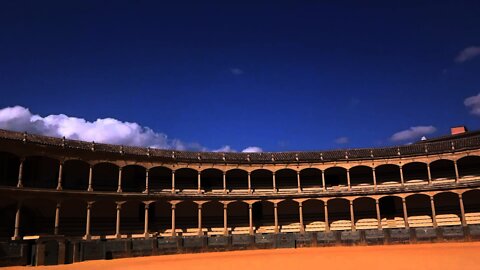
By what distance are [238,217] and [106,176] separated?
43.5 ft

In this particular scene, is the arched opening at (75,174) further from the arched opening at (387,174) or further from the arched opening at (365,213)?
the arched opening at (387,174)

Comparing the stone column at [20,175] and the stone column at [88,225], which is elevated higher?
the stone column at [20,175]

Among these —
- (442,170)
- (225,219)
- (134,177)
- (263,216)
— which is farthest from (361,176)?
(134,177)

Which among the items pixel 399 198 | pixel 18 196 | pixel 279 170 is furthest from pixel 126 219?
pixel 399 198

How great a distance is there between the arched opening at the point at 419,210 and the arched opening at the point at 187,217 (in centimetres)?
1998

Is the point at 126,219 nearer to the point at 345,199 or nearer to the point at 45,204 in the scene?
the point at 45,204

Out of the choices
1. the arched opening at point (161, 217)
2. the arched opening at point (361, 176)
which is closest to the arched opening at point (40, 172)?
the arched opening at point (161, 217)

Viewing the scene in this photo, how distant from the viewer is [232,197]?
3912 cm

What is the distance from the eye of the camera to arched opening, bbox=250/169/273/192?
4378cm

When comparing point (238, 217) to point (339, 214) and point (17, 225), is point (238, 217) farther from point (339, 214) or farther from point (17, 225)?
point (17, 225)

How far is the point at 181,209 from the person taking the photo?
40.3 metres

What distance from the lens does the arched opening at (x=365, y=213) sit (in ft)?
134

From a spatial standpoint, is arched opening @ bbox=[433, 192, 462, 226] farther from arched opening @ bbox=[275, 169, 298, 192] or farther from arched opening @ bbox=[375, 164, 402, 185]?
arched opening @ bbox=[275, 169, 298, 192]

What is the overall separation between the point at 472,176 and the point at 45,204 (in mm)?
36447
